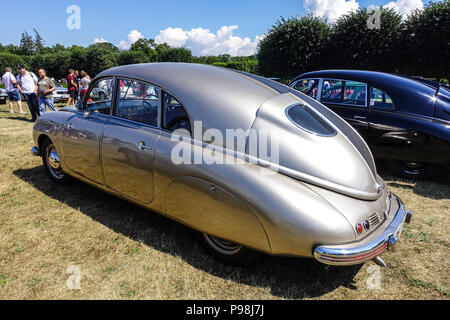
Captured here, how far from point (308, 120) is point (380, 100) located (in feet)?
9.66

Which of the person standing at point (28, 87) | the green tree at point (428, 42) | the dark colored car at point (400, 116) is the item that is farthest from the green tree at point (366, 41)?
the person standing at point (28, 87)

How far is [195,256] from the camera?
2.57 m

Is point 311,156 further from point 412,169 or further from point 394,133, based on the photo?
point 412,169

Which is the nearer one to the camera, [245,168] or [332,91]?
[245,168]

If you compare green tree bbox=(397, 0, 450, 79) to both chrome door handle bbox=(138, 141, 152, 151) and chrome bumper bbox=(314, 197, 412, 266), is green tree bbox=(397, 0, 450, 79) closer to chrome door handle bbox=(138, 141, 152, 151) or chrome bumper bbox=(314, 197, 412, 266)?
chrome bumper bbox=(314, 197, 412, 266)

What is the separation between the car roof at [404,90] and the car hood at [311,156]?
8.92ft

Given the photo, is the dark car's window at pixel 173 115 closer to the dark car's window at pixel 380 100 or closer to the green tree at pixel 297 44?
the dark car's window at pixel 380 100

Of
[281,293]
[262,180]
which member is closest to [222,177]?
[262,180]

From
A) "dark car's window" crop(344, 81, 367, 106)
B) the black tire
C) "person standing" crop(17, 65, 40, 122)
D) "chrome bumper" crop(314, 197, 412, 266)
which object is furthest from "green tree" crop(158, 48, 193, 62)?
"chrome bumper" crop(314, 197, 412, 266)

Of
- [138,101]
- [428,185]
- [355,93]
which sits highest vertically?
[355,93]

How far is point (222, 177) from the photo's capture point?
206cm

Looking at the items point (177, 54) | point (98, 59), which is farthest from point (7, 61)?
point (177, 54)
